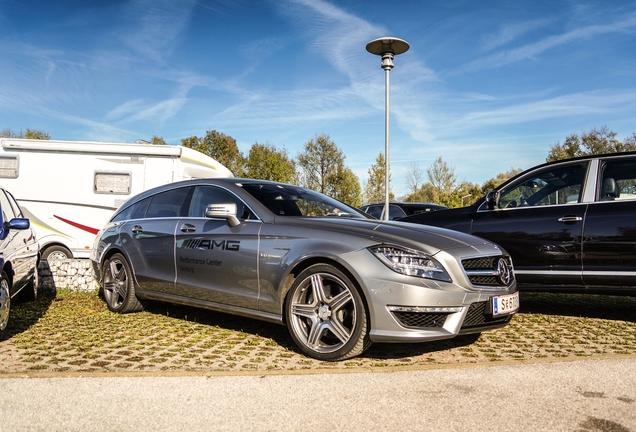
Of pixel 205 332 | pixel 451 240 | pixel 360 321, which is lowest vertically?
pixel 205 332

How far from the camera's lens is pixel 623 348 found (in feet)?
16.1

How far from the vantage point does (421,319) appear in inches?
165

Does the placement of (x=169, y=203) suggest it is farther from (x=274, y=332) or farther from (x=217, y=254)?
(x=274, y=332)

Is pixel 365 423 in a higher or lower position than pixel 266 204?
lower

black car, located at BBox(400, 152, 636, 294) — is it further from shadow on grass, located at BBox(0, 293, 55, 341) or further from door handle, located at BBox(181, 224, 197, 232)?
shadow on grass, located at BBox(0, 293, 55, 341)

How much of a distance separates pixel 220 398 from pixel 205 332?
2162 mm

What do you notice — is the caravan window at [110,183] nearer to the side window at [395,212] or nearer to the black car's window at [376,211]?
the side window at [395,212]

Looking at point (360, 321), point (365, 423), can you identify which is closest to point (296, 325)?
point (360, 321)

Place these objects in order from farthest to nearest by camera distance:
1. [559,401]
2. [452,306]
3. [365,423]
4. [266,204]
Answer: [266,204] < [452,306] < [559,401] < [365,423]

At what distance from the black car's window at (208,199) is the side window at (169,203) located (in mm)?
133

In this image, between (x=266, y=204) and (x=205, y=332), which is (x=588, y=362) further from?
(x=205, y=332)

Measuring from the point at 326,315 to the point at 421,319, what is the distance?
77 centimetres

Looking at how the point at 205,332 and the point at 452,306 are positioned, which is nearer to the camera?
the point at 452,306

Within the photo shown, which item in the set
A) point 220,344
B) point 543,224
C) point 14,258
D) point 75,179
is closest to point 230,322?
point 220,344
